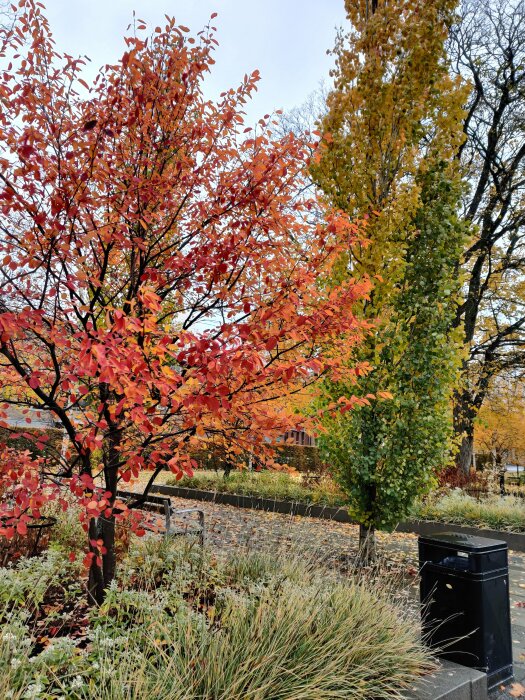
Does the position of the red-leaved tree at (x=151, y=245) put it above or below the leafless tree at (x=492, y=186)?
below

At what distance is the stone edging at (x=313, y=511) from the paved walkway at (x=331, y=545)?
28cm

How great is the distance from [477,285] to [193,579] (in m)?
16.5

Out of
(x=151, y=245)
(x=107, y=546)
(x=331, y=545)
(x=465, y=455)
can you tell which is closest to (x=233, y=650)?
(x=107, y=546)

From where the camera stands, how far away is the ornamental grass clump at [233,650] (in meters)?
2.69

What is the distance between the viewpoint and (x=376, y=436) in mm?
6941

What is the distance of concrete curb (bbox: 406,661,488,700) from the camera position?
3.25 metres

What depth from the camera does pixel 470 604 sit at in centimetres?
394

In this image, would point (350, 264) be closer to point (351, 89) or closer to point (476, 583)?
point (351, 89)

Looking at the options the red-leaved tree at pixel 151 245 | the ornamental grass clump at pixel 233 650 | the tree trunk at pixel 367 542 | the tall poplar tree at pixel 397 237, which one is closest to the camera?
the ornamental grass clump at pixel 233 650

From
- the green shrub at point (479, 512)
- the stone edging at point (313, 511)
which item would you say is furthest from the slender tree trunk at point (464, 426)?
the stone edging at point (313, 511)

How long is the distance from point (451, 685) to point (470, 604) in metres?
0.70

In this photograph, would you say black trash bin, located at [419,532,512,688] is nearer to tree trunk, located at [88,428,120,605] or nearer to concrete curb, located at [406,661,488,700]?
concrete curb, located at [406,661,488,700]

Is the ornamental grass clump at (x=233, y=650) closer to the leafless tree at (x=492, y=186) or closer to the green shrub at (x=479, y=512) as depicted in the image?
the green shrub at (x=479, y=512)

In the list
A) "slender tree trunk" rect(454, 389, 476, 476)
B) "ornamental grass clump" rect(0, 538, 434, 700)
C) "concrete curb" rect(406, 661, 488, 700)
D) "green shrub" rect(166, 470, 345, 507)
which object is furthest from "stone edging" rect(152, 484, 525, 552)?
"slender tree trunk" rect(454, 389, 476, 476)
